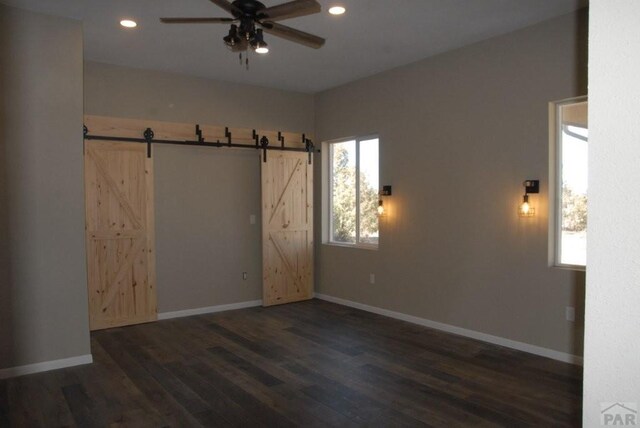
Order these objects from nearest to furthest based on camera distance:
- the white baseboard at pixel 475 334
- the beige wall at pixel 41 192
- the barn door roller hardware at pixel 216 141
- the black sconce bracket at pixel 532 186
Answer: the beige wall at pixel 41 192
the white baseboard at pixel 475 334
the black sconce bracket at pixel 532 186
the barn door roller hardware at pixel 216 141

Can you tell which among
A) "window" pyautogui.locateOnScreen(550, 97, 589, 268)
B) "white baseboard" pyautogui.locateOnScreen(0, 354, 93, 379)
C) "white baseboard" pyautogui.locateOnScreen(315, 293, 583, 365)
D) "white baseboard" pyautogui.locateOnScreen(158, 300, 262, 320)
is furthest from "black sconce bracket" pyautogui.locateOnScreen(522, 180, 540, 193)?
"white baseboard" pyautogui.locateOnScreen(0, 354, 93, 379)

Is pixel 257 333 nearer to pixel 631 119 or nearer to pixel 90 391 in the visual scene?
pixel 90 391

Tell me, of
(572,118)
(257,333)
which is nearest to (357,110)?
(572,118)

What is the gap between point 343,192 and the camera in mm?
6664

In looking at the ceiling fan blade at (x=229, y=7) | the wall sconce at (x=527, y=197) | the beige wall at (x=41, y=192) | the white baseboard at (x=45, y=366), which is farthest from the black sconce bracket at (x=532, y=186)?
the white baseboard at (x=45, y=366)

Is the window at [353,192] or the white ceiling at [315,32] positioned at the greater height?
the white ceiling at [315,32]

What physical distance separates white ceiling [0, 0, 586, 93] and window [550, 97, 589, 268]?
90cm

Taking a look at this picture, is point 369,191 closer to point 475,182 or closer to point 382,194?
point 382,194

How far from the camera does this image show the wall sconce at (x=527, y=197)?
423 cm

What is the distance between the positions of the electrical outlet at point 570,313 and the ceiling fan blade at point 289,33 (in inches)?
121

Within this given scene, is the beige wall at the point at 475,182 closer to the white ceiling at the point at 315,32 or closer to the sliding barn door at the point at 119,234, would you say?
the white ceiling at the point at 315,32

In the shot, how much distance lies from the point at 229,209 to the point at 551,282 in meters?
3.93

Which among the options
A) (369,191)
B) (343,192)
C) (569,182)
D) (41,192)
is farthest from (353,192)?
(41,192)

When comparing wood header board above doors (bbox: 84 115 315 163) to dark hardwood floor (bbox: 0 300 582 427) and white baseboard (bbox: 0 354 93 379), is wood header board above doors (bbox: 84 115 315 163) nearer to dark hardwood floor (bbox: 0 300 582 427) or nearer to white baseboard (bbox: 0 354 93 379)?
dark hardwood floor (bbox: 0 300 582 427)
